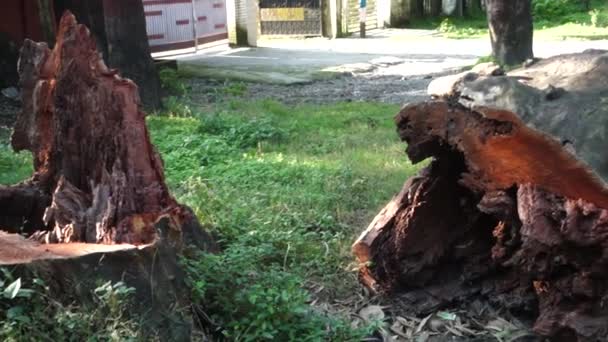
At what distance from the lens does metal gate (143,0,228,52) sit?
19125mm

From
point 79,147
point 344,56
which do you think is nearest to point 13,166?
point 79,147

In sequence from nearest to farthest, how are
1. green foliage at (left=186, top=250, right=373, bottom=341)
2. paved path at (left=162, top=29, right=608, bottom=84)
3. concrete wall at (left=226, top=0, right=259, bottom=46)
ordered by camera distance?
green foliage at (left=186, top=250, right=373, bottom=341) → paved path at (left=162, top=29, right=608, bottom=84) → concrete wall at (left=226, top=0, right=259, bottom=46)

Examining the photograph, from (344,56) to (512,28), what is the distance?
568cm

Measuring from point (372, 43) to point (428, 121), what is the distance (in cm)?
1686

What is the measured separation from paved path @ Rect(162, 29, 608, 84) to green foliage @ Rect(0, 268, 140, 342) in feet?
36.0

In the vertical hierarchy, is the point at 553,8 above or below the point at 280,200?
above

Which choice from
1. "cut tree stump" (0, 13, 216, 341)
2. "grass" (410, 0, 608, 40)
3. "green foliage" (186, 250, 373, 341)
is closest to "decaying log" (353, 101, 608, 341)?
"green foliage" (186, 250, 373, 341)

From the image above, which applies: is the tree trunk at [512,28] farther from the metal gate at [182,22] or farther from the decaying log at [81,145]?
the decaying log at [81,145]

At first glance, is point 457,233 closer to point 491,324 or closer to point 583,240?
point 491,324

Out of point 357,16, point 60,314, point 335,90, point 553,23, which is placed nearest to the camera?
point 60,314

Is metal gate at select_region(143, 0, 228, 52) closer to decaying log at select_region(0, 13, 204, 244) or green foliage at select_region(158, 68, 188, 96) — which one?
green foliage at select_region(158, 68, 188, 96)

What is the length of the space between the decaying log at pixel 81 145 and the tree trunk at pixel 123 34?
619cm

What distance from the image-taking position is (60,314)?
371cm

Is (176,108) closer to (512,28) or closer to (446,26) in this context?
(512,28)
